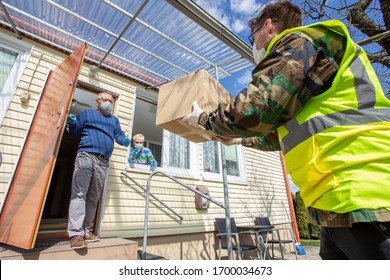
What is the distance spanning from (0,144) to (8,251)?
134cm

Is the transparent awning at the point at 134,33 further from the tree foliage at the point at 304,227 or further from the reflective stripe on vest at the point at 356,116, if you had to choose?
the tree foliage at the point at 304,227

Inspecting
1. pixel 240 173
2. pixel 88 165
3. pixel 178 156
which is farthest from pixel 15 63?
pixel 240 173

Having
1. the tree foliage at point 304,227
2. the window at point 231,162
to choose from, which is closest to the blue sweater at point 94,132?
the window at point 231,162

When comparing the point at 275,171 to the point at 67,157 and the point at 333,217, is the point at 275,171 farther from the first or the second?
the point at 333,217

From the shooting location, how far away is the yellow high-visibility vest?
0.59 meters

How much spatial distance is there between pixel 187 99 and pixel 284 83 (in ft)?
3.28

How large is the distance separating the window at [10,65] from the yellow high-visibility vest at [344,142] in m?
3.36

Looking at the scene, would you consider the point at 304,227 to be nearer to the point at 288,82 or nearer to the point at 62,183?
the point at 62,183

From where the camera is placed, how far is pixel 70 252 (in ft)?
6.55

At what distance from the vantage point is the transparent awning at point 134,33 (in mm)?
2602

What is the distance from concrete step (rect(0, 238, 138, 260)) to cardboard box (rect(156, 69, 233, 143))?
1469mm

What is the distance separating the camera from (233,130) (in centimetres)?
86
